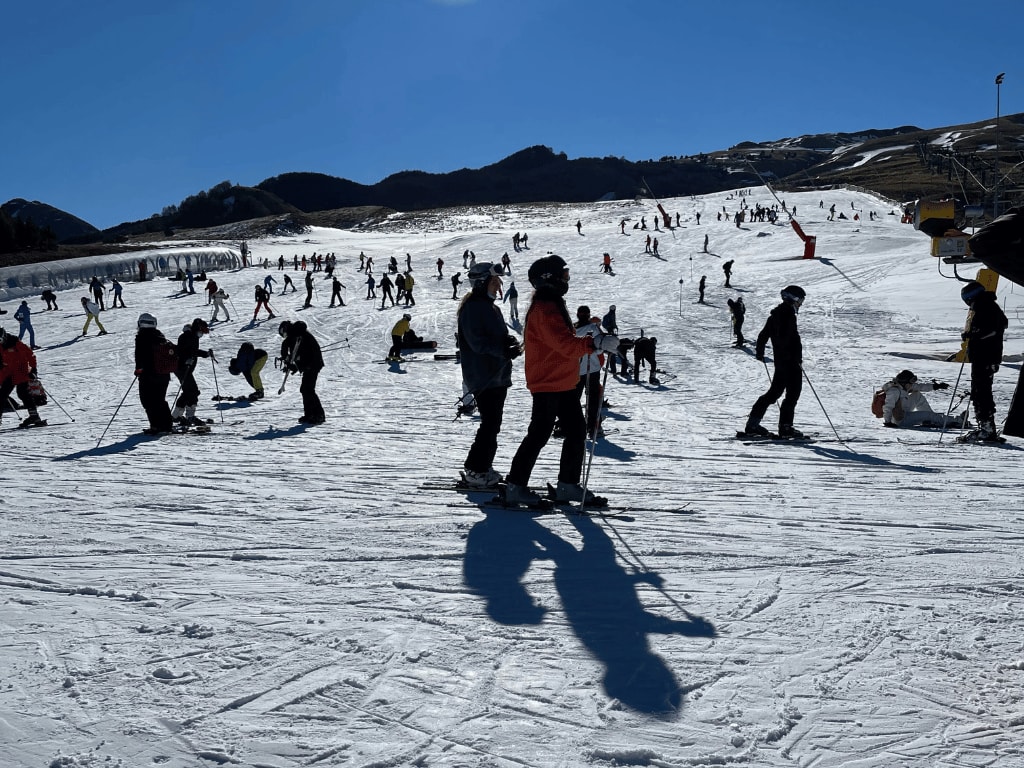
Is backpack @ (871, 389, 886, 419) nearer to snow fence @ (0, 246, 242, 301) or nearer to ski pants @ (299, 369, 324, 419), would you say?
ski pants @ (299, 369, 324, 419)

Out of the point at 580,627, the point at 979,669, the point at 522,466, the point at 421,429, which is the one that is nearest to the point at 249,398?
the point at 421,429

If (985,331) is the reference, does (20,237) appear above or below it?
above

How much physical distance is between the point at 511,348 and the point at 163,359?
579 cm

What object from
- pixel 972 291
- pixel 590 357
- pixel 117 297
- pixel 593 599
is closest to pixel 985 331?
pixel 972 291

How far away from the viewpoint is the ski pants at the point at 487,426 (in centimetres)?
545

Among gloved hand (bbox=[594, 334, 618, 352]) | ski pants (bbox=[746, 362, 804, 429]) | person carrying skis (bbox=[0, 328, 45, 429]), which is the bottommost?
ski pants (bbox=[746, 362, 804, 429])

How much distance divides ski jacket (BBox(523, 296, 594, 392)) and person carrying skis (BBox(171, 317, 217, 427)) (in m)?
6.76

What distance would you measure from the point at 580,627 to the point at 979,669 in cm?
142

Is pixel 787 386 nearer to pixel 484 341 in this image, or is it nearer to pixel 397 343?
pixel 484 341

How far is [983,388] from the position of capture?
811cm

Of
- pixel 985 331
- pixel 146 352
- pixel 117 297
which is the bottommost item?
pixel 985 331

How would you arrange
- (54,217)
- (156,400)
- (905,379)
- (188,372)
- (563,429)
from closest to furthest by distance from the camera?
1. (563,429)
2. (156,400)
3. (905,379)
4. (188,372)
5. (54,217)

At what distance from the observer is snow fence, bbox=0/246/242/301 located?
127 feet

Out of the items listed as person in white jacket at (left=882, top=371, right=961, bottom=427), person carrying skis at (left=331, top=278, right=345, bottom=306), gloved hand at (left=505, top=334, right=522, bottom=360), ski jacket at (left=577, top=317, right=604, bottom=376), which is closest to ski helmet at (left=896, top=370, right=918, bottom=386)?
person in white jacket at (left=882, top=371, right=961, bottom=427)
